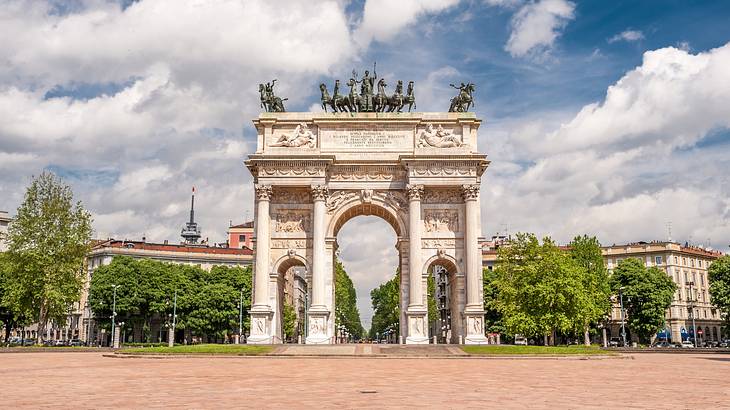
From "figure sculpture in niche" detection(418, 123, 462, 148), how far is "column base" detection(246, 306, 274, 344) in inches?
710

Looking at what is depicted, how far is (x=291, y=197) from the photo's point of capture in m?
55.2

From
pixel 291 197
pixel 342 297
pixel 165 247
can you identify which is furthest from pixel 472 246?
pixel 165 247

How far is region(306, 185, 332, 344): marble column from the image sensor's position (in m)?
50.6

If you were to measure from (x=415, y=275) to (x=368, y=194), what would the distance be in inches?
298

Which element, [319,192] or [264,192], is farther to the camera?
[264,192]

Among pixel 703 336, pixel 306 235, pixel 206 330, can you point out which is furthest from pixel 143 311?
pixel 703 336

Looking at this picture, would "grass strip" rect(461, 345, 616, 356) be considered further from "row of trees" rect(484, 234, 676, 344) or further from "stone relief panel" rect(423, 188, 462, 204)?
"stone relief panel" rect(423, 188, 462, 204)

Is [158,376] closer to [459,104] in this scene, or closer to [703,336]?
[459,104]

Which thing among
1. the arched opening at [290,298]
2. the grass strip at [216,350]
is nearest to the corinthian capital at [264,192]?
the arched opening at [290,298]

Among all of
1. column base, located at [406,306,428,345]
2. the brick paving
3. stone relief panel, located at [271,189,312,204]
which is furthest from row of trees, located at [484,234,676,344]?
the brick paving

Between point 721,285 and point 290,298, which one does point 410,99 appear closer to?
point 721,285

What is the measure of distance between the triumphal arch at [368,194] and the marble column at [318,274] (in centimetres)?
8

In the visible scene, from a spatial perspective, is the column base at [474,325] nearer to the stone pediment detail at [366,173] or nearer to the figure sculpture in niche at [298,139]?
the stone pediment detail at [366,173]

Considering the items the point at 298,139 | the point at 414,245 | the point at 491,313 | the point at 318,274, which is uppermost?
the point at 298,139
